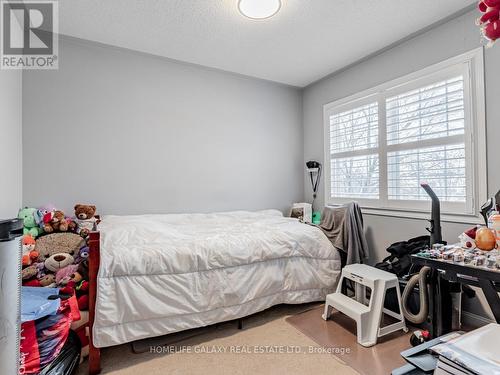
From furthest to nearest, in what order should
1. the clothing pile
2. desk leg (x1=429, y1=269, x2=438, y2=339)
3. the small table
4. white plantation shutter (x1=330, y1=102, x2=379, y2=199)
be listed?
white plantation shutter (x1=330, y1=102, x2=379, y2=199)
desk leg (x1=429, y1=269, x2=438, y2=339)
the clothing pile
the small table

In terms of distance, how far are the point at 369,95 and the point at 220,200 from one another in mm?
2198

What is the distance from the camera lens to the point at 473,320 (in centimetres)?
209

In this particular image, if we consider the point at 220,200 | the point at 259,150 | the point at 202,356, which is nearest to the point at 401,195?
the point at 259,150

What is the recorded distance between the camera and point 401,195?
2.67 metres

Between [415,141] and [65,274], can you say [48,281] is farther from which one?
[415,141]

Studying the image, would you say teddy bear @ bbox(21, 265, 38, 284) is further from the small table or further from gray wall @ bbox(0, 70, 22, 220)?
the small table

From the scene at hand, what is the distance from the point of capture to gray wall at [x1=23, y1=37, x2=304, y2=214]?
8.18 ft

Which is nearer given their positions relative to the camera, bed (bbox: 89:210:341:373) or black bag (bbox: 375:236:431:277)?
bed (bbox: 89:210:341:373)

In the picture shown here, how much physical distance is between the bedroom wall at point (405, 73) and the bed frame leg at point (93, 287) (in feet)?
8.90

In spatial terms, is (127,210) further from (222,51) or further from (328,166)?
(328,166)

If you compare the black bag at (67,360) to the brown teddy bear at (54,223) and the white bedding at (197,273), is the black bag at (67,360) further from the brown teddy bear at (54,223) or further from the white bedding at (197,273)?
the brown teddy bear at (54,223)

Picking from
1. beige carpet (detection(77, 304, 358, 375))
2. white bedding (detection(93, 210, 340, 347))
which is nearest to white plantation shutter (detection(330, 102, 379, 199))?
white bedding (detection(93, 210, 340, 347))

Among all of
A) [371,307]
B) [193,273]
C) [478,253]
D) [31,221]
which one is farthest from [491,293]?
[31,221]

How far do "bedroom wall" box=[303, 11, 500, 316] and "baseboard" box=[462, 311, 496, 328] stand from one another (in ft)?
0.16
